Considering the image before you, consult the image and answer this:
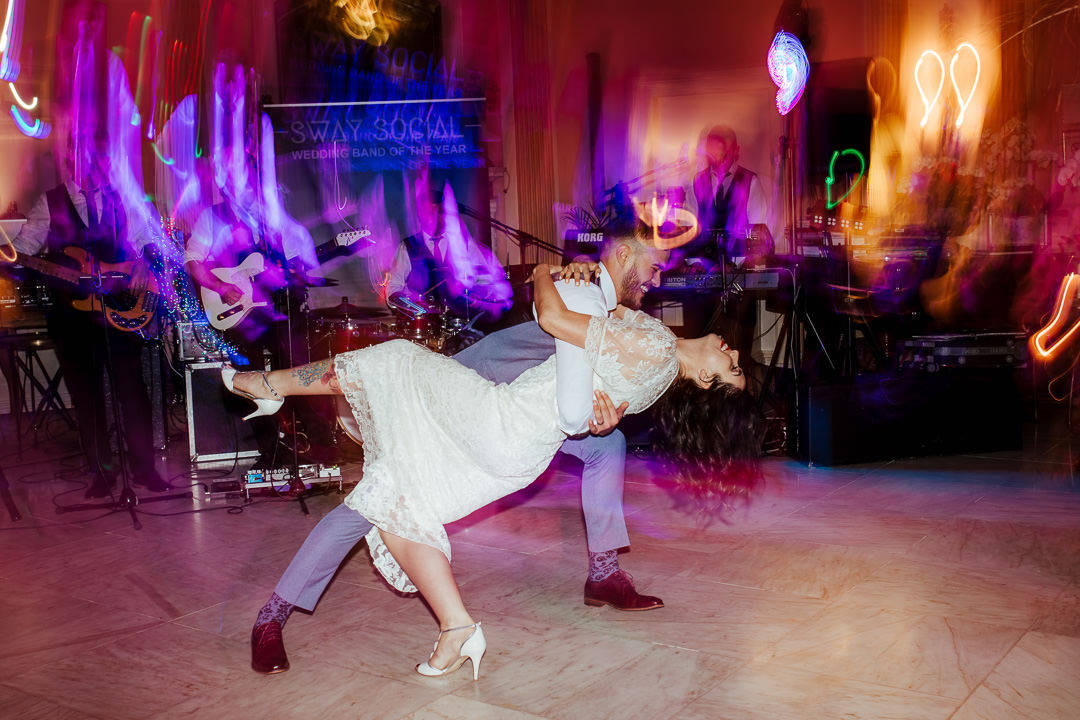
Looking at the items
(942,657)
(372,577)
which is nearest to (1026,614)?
(942,657)

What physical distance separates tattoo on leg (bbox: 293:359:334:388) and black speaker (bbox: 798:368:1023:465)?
3338 millimetres

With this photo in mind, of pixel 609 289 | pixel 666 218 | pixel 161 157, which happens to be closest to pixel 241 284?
pixel 666 218

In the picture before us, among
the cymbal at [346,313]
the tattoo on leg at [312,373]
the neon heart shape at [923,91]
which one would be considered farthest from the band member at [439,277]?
the neon heart shape at [923,91]

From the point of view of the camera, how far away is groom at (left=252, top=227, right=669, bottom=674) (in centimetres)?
249

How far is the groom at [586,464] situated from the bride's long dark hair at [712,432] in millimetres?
248

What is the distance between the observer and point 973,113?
7.48 meters

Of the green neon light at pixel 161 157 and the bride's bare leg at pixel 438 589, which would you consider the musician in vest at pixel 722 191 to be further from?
the green neon light at pixel 161 157

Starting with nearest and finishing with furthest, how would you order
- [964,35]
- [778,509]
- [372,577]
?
1. [372,577]
2. [778,509]
3. [964,35]

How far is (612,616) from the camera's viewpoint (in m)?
2.90

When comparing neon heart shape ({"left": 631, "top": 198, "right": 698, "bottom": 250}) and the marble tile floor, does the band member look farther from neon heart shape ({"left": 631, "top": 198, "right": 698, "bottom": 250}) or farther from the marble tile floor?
the marble tile floor

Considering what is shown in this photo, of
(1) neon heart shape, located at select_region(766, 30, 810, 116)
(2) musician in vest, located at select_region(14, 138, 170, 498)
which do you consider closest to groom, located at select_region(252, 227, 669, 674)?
(2) musician in vest, located at select_region(14, 138, 170, 498)

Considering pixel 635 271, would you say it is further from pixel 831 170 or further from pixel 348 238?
pixel 831 170

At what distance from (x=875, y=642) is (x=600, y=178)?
6870 mm

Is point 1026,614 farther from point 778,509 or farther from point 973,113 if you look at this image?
point 973,113
